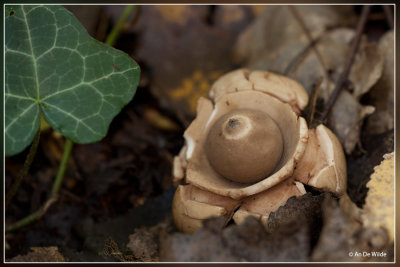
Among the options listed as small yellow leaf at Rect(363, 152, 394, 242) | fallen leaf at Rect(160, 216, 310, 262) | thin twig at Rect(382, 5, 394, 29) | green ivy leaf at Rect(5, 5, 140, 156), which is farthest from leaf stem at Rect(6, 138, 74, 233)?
thin twig at Rect(382, 5, 394, 29)

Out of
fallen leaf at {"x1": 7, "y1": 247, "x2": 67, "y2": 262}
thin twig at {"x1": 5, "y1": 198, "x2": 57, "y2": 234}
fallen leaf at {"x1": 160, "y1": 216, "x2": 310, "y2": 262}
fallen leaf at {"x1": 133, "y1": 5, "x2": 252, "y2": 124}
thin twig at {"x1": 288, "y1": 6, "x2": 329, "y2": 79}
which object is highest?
thin twig at {"x1": 288, "y1": 6, "x2": 329, "y2": 79}

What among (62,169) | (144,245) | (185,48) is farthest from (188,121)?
(144,245)

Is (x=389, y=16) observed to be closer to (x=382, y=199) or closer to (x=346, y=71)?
(x=346, y=71)

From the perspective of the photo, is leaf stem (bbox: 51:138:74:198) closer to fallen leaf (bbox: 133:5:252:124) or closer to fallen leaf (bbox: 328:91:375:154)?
fallen leaf (bbox: 133:5:252:124)

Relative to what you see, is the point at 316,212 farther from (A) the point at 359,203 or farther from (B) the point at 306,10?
(B) the point at 306,10

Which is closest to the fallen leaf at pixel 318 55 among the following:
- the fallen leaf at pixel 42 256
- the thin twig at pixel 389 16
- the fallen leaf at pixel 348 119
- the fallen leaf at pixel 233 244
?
the fallen leaf at pixel 348 119

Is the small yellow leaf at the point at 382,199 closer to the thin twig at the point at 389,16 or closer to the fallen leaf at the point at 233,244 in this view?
the fallen leaf at the point at 233,244
